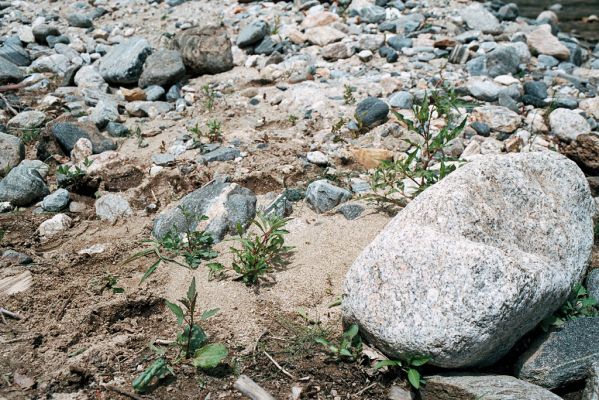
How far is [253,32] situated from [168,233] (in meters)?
3.81

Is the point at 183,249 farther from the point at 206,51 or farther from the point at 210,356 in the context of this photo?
the point at 206,51

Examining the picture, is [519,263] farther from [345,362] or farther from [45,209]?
[45,209]

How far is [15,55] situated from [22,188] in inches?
128

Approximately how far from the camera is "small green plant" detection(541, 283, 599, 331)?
3.21 metres

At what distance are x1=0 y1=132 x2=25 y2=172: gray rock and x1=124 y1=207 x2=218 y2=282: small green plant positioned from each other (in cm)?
184

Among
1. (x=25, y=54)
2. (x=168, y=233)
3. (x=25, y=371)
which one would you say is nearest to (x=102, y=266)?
(x=168, y=233)

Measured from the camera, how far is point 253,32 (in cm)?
700

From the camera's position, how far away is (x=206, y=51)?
666 centimetres

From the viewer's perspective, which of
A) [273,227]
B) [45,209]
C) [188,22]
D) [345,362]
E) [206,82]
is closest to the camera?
[345,362]

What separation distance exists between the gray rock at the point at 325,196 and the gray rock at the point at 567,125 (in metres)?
2.31

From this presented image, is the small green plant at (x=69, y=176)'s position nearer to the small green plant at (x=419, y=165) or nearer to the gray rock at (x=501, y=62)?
the small green plant at (x=419, y=165)

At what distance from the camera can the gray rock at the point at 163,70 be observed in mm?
6484

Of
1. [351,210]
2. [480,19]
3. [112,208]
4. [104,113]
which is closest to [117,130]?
[104,113]

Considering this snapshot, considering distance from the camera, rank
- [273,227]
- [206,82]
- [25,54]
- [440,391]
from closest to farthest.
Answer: [440,391] → [273,227] → [206,82] → [25,54]
